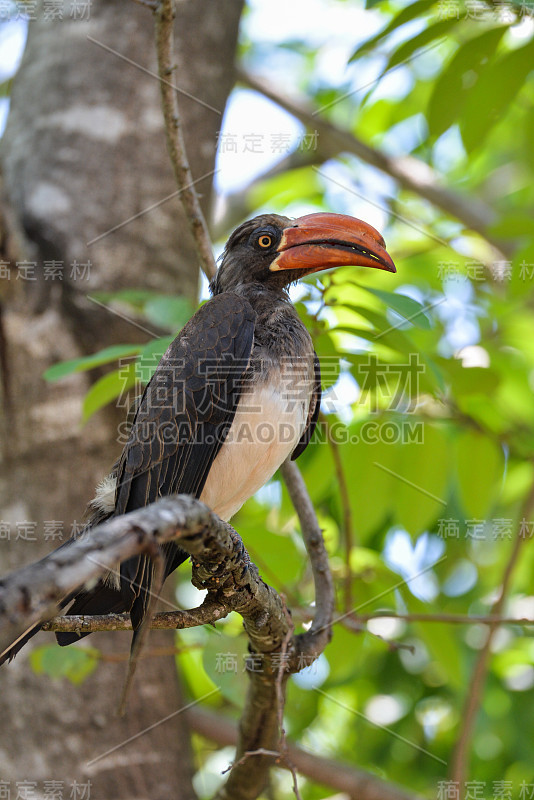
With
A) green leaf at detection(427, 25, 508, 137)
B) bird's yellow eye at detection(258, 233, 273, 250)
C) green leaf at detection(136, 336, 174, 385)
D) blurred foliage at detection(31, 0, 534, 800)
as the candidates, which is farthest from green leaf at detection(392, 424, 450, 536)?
green leaf at detection(427, 25, 508, 137)

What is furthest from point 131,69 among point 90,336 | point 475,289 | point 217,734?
point 217,734

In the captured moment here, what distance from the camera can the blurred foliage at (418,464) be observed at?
11.3 ft

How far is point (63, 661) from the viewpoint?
3359mm

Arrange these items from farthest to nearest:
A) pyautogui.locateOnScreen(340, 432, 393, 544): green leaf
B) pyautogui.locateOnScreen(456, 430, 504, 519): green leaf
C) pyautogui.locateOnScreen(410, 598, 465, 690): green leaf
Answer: pyautogui.locateOnScreen(456, 430, 504, 519): green leaf < pyautogui.locateOnScreen(410, 598, 465, 690): green leaf < pyautogui.locateOnScreen(340, 432, 393, 544): green leaf

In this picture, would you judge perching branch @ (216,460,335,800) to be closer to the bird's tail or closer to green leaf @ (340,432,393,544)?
green leaf @ (340,432,393,544)

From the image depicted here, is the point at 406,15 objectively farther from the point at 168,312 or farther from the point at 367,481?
the point at 367,481

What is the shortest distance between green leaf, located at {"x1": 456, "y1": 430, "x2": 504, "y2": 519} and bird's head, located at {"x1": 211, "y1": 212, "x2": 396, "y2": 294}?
3.75 feet

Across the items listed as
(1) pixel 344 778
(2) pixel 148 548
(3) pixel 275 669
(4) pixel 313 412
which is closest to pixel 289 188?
(4) pixel 313 412

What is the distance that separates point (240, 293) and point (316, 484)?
1.07 metres

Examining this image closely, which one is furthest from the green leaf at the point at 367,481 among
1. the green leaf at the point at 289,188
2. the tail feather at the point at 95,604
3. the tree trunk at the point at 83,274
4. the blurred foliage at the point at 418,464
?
the green leaf at the point at 289,188

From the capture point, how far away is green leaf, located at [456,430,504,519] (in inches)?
156

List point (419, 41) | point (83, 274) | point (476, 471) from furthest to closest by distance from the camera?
point (83, 274)
point (476, 471)
point (419, 41)

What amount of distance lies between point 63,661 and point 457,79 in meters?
3.25

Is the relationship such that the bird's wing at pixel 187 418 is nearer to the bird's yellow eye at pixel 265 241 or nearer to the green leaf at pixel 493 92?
the bird's yellow eye at pixel 265 241
